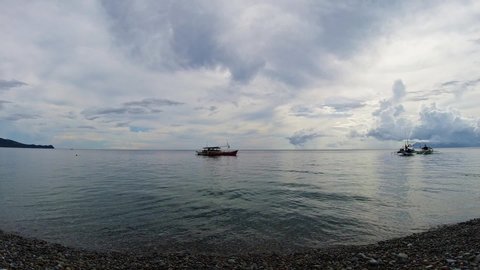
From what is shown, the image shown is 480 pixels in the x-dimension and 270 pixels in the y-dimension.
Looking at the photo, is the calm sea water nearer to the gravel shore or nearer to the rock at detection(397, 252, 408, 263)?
the gravel shore

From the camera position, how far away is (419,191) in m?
36.5

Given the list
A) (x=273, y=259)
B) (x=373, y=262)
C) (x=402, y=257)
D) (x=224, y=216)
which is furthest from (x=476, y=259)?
(x=224, y=216)

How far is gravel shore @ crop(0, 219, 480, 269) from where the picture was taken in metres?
10.9

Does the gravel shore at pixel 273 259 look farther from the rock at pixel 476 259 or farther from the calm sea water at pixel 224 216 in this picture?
the calm sea water at pixel 224 216

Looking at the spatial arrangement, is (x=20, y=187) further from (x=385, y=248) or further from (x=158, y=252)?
(x=385, y=248)

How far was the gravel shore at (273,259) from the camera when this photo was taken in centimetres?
1091

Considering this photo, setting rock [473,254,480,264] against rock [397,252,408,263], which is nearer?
rock [473,254,480,264]

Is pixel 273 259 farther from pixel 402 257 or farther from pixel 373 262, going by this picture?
pixel 402 257

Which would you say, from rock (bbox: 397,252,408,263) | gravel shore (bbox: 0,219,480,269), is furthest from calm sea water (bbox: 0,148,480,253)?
rock (bbox: 397,252,408,263)

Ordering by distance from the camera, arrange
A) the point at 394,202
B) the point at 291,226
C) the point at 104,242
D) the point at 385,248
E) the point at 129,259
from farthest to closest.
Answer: the point at 394,202 < the point at 291,226 < the point at 104,242 < the point at 385,248 < the point at 129,259

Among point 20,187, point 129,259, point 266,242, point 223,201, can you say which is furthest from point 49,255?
point 20,187

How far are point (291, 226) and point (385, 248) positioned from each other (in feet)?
23.6

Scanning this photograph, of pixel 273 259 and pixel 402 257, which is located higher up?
pixel 402 257

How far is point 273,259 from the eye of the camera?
13.5m
